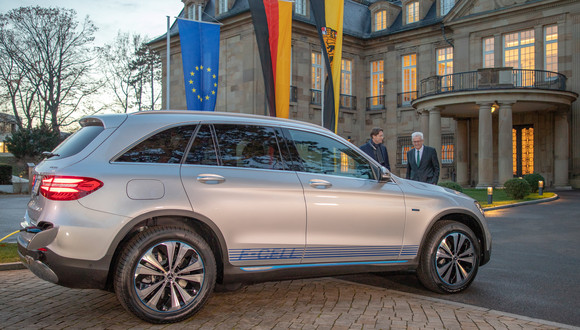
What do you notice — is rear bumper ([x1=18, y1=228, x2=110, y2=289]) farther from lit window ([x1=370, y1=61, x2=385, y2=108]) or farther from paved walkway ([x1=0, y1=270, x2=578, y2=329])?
lit window ([x1=370, y1=61, x2=385, y2=108])

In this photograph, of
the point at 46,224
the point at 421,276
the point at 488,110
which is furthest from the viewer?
the point at 488,110

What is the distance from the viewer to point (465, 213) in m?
6.00

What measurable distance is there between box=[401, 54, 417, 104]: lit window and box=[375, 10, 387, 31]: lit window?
3.04 metres

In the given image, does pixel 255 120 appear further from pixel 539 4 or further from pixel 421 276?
pixel 539 4

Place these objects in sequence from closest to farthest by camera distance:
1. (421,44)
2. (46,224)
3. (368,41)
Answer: (46,224), (421,44), (368,41)

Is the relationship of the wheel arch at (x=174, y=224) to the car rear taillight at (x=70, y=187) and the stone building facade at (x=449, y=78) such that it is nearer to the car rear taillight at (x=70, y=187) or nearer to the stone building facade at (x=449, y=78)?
the car rear taillight at (x=70, y=187)

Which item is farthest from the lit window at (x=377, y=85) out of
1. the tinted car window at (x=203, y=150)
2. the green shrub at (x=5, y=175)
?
the tinted car window at (x=203, y=150)

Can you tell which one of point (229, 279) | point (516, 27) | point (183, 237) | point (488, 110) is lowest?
point (229, 279)

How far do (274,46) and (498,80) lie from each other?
15.8 m

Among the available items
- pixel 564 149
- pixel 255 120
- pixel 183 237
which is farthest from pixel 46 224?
pixel 564 149

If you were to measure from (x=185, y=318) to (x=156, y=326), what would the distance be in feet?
0.82

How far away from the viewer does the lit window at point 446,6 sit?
32781mm

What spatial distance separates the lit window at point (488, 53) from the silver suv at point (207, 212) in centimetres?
2671

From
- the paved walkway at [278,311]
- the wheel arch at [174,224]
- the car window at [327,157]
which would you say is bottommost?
the paved walkway at [278,311]
